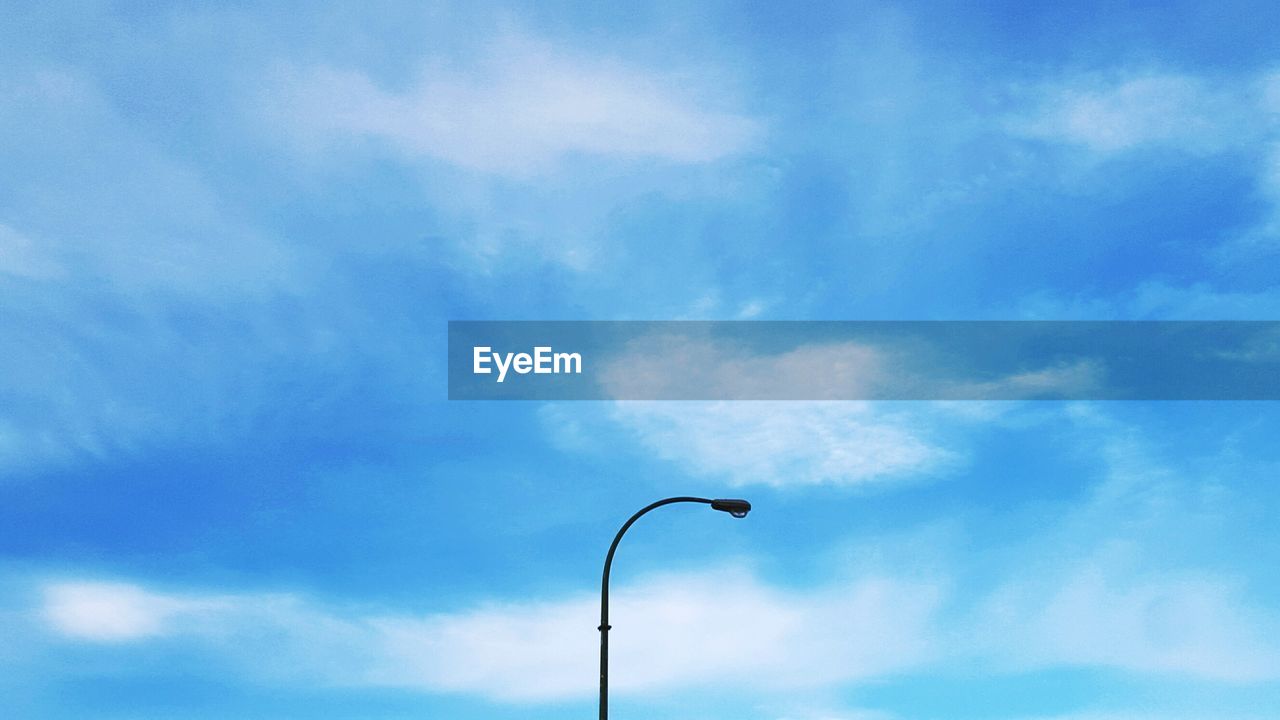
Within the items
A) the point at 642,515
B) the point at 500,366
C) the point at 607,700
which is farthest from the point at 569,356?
the point at 607,700

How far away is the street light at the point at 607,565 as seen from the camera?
23.1 meters

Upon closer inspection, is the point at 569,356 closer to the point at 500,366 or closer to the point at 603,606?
the point at 500,366

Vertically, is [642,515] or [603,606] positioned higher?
[642,515]

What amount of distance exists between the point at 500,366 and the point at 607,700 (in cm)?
897

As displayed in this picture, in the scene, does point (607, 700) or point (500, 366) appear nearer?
point (607, 700)

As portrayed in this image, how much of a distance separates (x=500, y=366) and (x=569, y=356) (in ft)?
5.25

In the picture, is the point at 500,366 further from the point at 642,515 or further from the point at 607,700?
the point at 607,700

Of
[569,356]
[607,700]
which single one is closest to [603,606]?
[607,700]

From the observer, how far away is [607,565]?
24109 millimetres

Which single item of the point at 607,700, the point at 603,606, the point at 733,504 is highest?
the point at 733,504

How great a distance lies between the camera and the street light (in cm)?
2312

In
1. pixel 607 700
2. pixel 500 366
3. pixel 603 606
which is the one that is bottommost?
pixel 607 700

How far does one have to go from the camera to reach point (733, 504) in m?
23.5

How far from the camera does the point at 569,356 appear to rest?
2916cm
